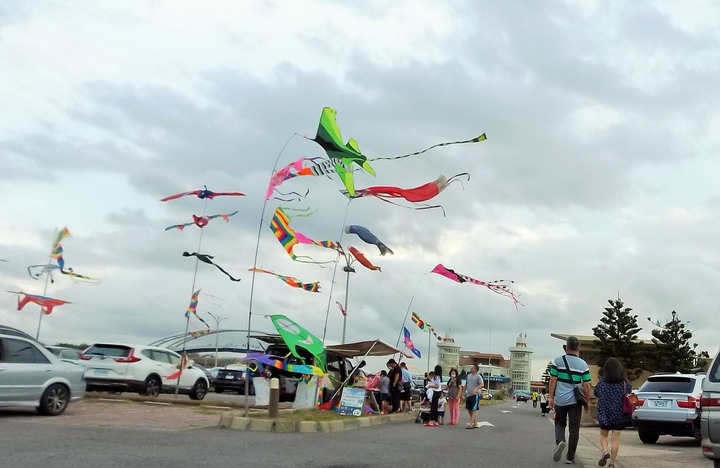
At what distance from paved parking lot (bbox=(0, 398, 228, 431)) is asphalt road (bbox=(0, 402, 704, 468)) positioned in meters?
0.02

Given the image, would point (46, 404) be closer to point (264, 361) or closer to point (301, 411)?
point (264, 361)

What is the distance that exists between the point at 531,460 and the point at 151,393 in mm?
11862

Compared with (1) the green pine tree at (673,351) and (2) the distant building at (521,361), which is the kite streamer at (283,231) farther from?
(2) the distant building at (521,361)

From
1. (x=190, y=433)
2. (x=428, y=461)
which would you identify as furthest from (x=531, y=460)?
(x=190, y=433)

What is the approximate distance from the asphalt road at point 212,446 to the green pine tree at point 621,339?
140 ft

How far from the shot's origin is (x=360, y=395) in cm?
1720

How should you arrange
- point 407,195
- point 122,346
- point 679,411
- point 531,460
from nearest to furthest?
point 531,460
point 679,411
point 407,195
point 122,346

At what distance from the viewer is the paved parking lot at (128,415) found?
40.7 feet

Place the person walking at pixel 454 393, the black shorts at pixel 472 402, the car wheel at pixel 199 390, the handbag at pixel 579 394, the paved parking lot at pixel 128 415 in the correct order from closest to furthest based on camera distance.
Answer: the handbag at pixel 579 394 < the paved parking lot at pixel 128 415 < the black shorts at pixel 472 402 < the person walking at pixel 454 393 < the car wheel at pixel 199 390

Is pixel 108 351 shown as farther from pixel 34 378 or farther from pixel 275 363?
pixel 34 378

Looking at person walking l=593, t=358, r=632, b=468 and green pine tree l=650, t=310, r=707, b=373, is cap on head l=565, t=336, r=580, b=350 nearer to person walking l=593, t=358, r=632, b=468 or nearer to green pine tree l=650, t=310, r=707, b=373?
person walking l=593, t=358, r=632, b=468

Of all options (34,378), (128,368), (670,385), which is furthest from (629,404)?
(128,368)

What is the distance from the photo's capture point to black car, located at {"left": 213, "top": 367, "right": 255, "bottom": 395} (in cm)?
2616

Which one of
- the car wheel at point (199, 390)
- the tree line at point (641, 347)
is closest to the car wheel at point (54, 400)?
the car wheel at point (199, 390)
